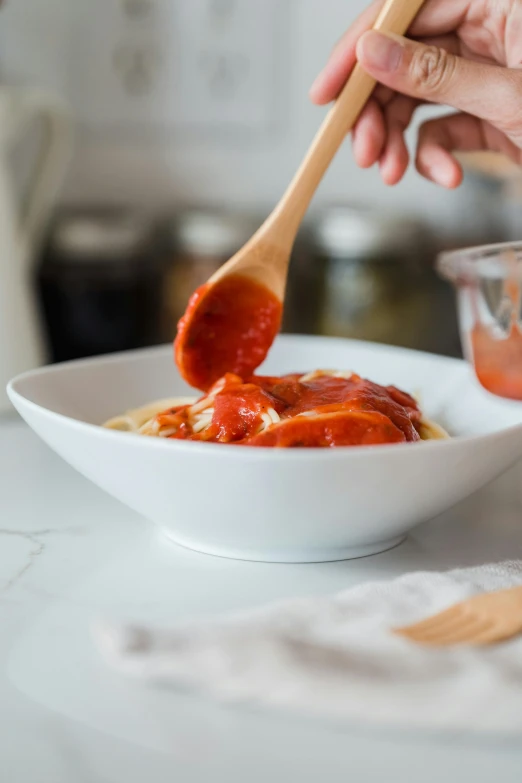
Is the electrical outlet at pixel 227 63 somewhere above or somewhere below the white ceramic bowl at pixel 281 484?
above

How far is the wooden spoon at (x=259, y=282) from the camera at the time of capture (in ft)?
3.23

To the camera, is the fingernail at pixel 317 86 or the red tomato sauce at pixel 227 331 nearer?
the red tomato sauce at pixel 227 331

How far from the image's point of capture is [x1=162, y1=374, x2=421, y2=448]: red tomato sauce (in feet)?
2.32

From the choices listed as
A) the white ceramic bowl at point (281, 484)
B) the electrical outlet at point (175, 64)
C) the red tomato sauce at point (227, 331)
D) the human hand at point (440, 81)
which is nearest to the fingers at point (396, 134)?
the human hand at point (440, 81)

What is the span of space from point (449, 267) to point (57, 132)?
2.62 feet

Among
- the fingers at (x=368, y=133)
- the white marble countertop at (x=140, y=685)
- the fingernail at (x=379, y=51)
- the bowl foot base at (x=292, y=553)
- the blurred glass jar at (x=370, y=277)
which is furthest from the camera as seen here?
the blurred glass jar at (x=370, y=277)

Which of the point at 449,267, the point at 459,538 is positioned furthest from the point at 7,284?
the point at 459,538

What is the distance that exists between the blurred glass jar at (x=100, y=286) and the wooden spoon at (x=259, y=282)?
33.3 inches

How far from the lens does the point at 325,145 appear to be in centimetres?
100

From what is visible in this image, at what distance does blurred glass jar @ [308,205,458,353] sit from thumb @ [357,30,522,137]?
0.68 m

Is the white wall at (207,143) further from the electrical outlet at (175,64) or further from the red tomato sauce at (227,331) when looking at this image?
the red tomato sauce at (227,331)

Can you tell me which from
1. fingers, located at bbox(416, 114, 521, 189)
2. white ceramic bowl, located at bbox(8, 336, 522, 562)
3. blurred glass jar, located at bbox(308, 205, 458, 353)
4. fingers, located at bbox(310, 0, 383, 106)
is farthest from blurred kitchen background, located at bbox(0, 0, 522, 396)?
white ceramic bowl, located at bbox(8, 336, 522, 562)

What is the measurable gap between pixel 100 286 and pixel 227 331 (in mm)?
878

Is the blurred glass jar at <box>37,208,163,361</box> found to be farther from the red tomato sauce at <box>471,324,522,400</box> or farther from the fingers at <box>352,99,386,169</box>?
the red tomato sauce at <box>471,324,522,400</box>
